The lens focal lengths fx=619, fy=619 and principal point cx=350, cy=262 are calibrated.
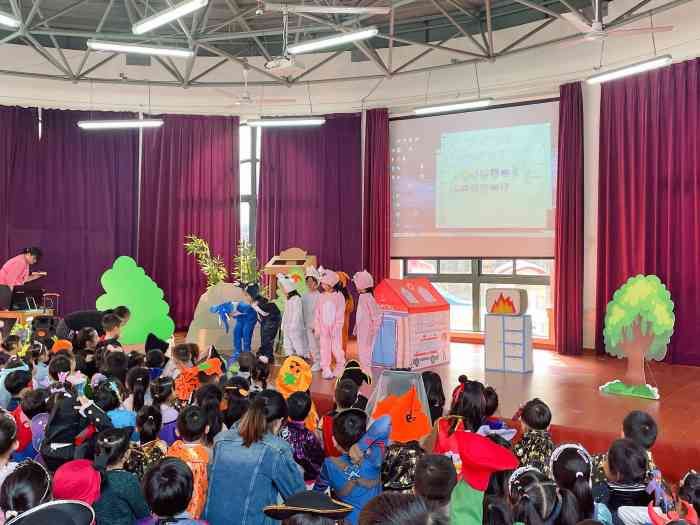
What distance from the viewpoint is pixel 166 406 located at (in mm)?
3223

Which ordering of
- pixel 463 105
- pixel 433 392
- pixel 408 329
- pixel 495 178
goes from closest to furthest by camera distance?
pixel 433 392
pixel 408 329
pixel 463 105
pixel 495 178

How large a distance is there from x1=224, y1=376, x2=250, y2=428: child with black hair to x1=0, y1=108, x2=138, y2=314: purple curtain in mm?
8152

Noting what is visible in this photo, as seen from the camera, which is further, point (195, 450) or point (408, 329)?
point (408, 329)

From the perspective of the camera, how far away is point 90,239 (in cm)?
1062

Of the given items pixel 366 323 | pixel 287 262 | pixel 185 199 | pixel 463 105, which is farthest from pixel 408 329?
pixel 185 199

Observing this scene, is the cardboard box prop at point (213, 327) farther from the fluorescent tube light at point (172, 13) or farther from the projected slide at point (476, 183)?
the fluorescent tube light at point (172, 13)

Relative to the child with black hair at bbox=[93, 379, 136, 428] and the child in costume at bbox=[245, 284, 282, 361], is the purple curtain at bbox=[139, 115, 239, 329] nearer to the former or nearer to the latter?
the child in costume at bbox=[245, 284, 282, 361]

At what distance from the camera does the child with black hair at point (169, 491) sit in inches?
72.7

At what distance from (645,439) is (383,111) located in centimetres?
824

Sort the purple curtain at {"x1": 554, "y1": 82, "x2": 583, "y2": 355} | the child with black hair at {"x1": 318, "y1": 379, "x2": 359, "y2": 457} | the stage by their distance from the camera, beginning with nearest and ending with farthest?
the child with black hair at {"x1": 318, "y1": 379, "x2": 359, "y2": 457}, the stage, the purple curtain at {"x1": 554, "y1": 82, "x2": 583, "y2": 355}

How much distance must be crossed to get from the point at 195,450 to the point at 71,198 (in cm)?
919

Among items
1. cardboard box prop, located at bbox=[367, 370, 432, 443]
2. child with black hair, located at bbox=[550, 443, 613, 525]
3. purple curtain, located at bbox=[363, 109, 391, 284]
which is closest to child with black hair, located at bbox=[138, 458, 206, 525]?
child with black hair, located at bbox=[550, 443, 613, 525]

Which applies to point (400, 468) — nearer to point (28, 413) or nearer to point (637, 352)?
point (28, 413)

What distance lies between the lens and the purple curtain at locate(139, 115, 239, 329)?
10781 mm
